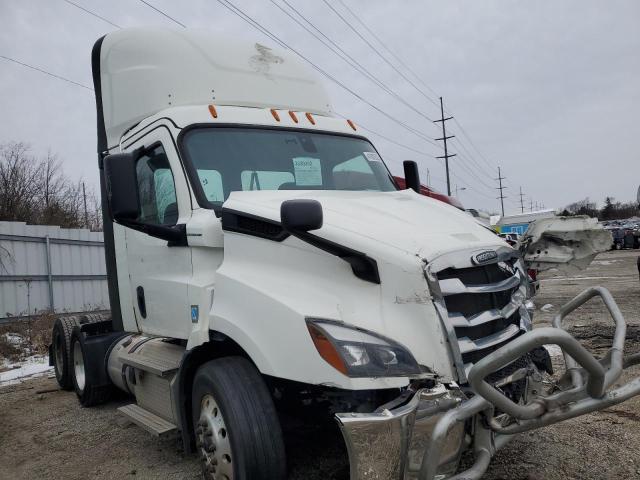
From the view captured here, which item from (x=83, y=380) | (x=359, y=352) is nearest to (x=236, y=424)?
(x=359, y=352)

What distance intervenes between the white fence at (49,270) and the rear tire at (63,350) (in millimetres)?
5396

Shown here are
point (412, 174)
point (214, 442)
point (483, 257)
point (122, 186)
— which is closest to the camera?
point (483, 257)

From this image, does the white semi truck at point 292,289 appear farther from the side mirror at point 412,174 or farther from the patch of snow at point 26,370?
the patch of snow at point 26,370

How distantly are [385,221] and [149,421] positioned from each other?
93.6 inches

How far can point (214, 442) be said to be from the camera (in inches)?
119

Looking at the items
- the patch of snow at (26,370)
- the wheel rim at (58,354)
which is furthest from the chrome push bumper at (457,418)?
the patch of snow at (26,370)

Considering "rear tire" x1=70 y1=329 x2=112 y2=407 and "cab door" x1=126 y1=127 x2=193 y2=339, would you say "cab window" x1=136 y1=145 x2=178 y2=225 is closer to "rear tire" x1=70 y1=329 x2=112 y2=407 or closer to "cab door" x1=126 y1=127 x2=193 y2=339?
"cab door" x1=126 y1=127 x2=193 y2=339

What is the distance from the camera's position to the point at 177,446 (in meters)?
4.43

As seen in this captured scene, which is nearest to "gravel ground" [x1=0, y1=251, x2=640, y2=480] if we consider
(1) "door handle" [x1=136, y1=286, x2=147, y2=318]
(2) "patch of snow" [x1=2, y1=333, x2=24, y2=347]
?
(1) "door handle" [x1=136, y1=286, x2=147, y2=318]

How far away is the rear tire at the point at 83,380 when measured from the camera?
5.68m

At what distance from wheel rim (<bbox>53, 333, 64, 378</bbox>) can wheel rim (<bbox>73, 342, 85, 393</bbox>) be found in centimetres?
34

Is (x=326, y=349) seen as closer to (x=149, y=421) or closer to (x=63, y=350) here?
(x=149, y=421)

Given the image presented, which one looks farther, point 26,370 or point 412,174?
point 26,370

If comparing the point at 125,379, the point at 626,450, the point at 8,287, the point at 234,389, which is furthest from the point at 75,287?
the point at 626,450
